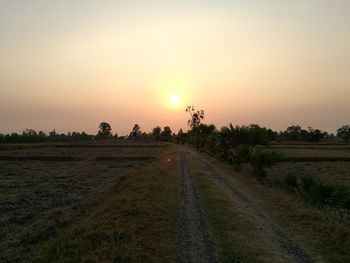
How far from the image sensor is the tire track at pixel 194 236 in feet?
31.5

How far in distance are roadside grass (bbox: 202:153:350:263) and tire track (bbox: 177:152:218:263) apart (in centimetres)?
242

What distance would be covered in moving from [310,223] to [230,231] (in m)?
2.87

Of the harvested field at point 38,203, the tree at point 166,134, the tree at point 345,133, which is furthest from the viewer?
the tree at point 166,134

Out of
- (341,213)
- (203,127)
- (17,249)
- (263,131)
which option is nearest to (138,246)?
(17,249)

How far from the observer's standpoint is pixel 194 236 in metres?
11.4

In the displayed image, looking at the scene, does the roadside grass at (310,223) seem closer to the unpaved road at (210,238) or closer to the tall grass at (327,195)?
the unpaved road at (210,238)

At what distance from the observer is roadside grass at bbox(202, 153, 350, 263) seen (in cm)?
1038

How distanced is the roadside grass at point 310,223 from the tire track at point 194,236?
7.93 feet

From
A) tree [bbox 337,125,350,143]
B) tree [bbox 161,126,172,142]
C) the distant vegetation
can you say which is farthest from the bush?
tree [bbox 161,126,172,142]

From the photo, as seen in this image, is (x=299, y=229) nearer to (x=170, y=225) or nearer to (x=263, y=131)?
(x=170, y=225)

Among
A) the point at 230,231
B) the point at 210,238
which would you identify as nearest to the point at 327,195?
the point at 230,231

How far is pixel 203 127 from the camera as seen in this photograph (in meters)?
69.4

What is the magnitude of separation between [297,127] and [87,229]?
149684mm

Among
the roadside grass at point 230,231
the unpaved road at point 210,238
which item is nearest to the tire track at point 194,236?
the unpaved road at point 210,238
